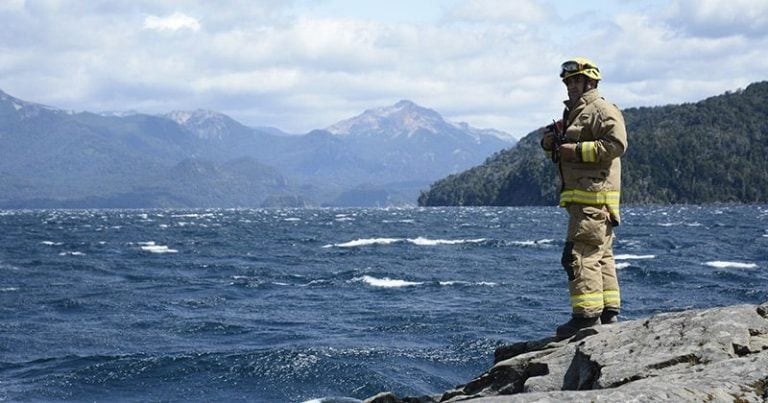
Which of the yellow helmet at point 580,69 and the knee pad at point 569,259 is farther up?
the yellow helmet at point 580,69

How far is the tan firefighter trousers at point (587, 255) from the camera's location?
392 inches

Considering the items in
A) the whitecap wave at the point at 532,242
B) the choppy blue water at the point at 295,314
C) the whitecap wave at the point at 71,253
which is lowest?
the whitecap wave at the point at 71,253

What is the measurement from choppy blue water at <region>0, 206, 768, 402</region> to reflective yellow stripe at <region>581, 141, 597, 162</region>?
26.2 feet

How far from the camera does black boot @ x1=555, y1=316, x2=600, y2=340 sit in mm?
10141

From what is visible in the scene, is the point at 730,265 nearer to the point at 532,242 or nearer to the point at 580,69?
the point at 532,242

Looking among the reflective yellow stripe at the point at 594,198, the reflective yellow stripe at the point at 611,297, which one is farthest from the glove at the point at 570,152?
the reflective yellow stripe at the point at 611,297

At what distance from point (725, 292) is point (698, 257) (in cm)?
1711

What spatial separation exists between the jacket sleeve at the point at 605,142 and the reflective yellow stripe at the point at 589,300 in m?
1.63

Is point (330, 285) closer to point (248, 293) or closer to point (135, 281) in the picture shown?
point (248, 293)

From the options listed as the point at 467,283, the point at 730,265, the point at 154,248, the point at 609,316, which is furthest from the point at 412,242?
the point at 609,316

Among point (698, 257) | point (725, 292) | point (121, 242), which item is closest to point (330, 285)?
point (725, 292)

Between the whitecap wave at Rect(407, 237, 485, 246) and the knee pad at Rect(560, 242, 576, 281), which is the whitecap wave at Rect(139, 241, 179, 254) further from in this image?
the knee pad at Rect(560, 242, 576, 281)

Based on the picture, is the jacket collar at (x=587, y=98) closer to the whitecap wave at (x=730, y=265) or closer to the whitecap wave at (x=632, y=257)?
the whitecap wave at (x=730, y=265)

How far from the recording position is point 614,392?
21.4ft
